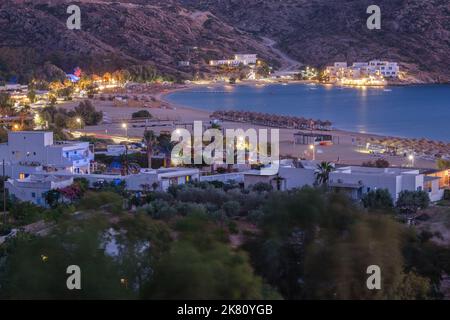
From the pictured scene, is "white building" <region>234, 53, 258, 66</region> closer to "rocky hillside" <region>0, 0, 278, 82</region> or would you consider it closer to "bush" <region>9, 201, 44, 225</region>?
"rocky hillside" <region>0, 0, 278, 82</region>

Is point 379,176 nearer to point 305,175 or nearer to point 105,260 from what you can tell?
point 305,175

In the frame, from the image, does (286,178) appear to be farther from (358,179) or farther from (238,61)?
(238,61)

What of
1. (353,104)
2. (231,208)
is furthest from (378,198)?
(353,104)

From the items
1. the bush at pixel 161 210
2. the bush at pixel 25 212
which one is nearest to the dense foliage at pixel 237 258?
the bush at pixel 161 210

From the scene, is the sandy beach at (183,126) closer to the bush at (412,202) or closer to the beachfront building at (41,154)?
the beachfront building at (41,154)

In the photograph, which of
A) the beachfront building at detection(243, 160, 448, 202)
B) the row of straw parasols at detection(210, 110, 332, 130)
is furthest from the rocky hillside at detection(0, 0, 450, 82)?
the beachfront building at detection(243, 160, 448, 202)
